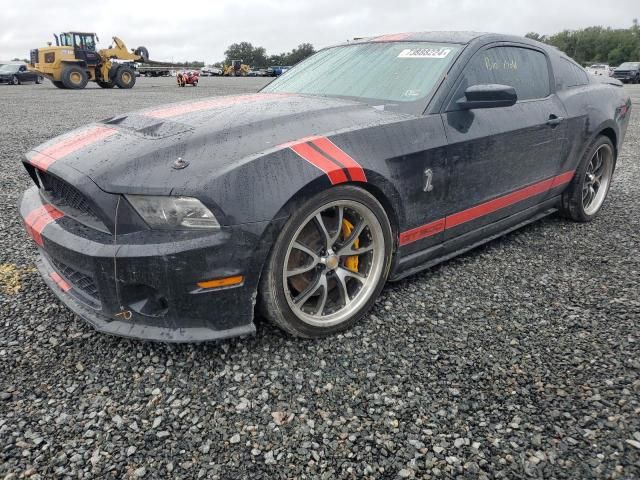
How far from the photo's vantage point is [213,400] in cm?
186

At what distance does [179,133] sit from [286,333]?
102cm

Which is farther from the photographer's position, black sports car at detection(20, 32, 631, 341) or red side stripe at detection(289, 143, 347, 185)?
red side stripe at detection(289, 143, 347, 185)

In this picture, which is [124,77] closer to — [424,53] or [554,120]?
[424,53]

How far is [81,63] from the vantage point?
20.3 metres

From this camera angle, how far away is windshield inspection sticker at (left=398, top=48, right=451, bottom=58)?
2.80 meters

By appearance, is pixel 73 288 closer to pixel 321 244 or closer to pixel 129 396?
pixel 129 396

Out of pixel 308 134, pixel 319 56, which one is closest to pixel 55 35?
pixel 319 56

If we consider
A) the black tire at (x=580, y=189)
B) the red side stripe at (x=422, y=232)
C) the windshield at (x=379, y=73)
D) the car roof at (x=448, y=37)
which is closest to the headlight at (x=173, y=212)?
the red side stripe at (x=422, y=232)

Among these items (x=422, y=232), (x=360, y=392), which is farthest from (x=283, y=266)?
(x=422, y=232)

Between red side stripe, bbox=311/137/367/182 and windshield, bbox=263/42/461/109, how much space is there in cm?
65

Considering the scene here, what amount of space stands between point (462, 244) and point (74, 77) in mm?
21551

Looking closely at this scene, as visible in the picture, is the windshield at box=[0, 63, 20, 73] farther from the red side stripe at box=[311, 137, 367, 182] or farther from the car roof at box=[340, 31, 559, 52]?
the red side stripe at box=[311, 137, 367, 182]

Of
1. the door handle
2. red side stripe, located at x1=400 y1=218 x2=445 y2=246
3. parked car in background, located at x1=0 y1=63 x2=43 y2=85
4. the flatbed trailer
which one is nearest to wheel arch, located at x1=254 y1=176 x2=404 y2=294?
red side stripe, located at x1=400 y1=218 x2=445 y2=246

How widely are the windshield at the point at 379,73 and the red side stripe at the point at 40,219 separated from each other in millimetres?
1582
